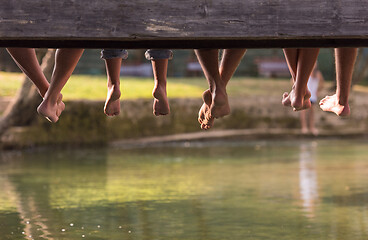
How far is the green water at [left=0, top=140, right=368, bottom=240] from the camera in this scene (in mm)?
9617

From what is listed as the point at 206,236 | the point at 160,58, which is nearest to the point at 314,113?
the point at 206,236

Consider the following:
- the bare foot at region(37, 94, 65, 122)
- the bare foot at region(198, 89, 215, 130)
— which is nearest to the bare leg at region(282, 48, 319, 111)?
the bare foot at region(198, 89, 215, 130)

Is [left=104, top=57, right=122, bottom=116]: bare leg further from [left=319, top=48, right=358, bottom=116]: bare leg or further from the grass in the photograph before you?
the grass

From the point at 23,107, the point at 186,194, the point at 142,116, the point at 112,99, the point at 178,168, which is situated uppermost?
the point at 23,107

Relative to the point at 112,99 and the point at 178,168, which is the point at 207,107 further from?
the point at 178,168

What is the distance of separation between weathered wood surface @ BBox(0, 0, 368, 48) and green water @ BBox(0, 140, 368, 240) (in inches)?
161

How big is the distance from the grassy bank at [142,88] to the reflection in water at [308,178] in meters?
→ 4.91

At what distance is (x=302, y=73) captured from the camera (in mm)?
6828

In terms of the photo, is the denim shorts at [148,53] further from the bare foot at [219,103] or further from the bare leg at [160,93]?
the bare foot at [219,103]

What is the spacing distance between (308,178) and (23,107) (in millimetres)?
8335

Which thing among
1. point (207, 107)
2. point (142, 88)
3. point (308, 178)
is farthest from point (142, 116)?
point (207, 107)

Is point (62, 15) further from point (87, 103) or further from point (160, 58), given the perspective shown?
point (87, 103)

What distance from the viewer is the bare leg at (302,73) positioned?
6.83m

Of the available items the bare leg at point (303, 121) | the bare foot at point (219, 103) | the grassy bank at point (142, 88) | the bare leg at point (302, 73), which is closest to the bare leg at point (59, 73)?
the bare foot at point (219, 103)
